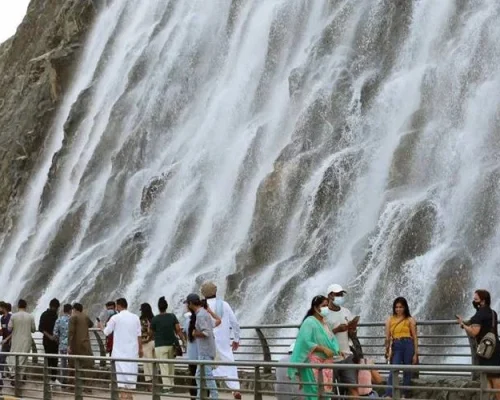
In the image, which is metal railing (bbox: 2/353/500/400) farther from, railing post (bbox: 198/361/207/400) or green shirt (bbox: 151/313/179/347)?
green shirt (bbox: 151/313/179/347)

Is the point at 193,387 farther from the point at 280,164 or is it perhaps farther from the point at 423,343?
the point at 280,164

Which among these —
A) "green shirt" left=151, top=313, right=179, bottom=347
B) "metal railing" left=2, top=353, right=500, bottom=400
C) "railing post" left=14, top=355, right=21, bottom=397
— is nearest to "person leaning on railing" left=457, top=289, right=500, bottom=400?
"metal railing" left=2, top=353, right=500, bottom=400

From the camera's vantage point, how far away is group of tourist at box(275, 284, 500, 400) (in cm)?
1523

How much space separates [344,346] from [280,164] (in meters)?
18.5

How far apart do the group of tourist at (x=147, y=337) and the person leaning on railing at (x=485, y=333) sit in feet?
10.2

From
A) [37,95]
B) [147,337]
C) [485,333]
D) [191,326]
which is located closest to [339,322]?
[485,333]

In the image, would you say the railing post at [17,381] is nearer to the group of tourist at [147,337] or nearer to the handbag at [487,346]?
the group of tourist at [147,337]

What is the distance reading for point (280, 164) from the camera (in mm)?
35406

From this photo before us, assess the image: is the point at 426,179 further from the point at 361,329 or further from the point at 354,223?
the point at 361,329

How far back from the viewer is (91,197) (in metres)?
47.4

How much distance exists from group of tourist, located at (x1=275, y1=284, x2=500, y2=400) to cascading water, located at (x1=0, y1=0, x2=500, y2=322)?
7.68 m

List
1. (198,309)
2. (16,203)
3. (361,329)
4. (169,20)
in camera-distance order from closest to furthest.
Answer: (198,309), (361,329), (169,20), (16,203)

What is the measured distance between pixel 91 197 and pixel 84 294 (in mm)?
7891

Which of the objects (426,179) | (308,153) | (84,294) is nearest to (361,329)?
(426,179)
